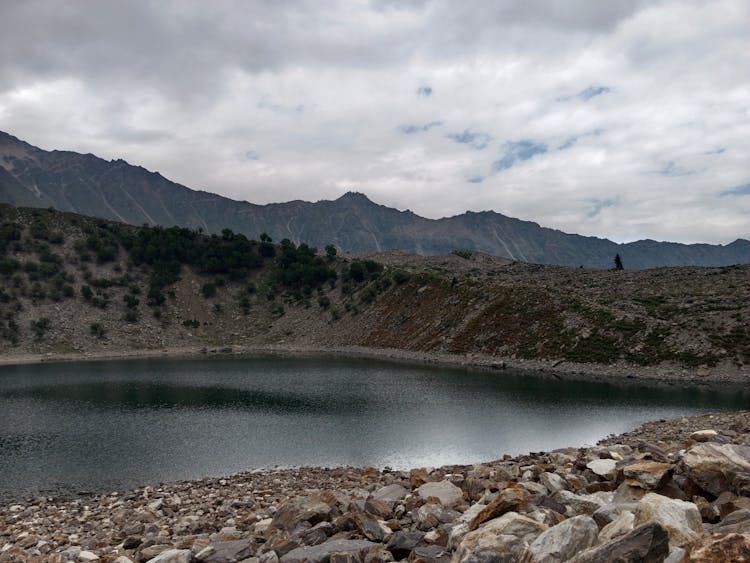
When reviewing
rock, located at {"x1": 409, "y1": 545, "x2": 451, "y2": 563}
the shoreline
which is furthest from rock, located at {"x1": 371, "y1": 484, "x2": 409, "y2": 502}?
the shoreline

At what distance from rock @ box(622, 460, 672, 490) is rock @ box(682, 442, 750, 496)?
0.56 m

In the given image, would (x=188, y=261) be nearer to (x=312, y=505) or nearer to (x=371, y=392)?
(x=371, y=392)

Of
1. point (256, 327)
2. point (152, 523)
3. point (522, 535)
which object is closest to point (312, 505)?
point (522, 535)

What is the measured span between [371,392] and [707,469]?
174ft

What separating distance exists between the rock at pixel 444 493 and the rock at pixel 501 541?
17.4ft

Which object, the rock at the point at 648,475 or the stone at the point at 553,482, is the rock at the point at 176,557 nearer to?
the stone at the point at 553,482

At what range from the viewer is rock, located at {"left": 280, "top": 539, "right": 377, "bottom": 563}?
11820 mm

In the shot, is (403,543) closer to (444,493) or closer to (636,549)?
(444,493)

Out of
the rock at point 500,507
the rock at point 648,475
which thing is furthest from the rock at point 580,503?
the rock at point 648,475

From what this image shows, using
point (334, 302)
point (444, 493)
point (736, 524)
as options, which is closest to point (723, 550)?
point (736, 524)

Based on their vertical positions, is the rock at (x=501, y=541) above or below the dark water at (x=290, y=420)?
above

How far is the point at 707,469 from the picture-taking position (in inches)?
492

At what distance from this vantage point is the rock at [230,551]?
43.0 ft

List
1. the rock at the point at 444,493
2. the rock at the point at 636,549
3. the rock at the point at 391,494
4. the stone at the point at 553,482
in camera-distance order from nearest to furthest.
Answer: the rock at the point at 636,549 < the stone at the point at 553,482 < the rock at the point at 444,493 < the rock at the point at 391,494
